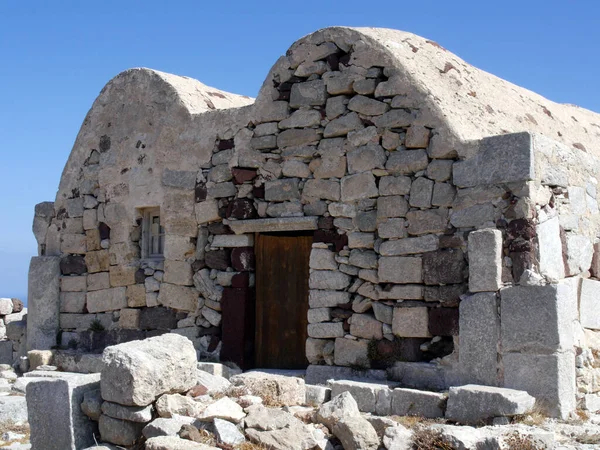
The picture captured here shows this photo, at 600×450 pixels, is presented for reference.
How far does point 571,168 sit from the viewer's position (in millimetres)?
7902

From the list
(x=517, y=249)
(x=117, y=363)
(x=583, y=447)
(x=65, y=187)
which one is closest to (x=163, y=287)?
(x=65, y=187)

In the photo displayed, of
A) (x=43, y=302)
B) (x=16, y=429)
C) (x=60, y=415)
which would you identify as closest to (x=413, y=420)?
(x=60, y=415)

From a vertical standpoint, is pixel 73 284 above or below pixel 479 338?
above

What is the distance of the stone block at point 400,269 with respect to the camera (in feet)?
25.5

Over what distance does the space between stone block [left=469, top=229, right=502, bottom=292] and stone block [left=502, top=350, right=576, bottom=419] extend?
0.66m

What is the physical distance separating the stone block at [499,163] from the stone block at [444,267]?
2.24ft

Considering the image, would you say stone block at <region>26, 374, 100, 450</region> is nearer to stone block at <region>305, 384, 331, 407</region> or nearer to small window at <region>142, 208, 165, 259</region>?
stone block at <region>305, 384, 331, 407</region>

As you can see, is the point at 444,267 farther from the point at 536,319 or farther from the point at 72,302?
the point at 72,302

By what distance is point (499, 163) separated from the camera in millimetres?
7316

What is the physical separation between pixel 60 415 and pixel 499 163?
4.42 meters

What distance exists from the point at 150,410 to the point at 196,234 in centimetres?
368

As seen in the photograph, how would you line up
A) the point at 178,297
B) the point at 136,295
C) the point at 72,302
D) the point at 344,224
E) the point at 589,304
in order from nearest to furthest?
the point at 589,304 < the point at 344,224 < the point at 178,297 < the point at 136,295 < the point at 72,302

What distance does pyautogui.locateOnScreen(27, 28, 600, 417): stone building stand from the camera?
7.21 m

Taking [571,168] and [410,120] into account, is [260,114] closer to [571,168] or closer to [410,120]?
[410,120]
